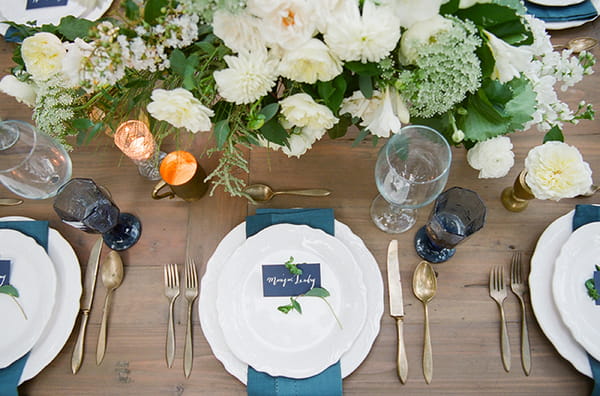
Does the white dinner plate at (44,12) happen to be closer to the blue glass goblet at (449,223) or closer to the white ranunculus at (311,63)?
the white ranunculus at (311,63)

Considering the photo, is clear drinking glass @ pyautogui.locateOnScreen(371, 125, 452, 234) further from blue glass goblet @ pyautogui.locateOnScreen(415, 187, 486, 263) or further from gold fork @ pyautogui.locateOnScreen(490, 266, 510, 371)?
gold fork @ pyautogui.locateOnScreen(490, 266, 510, 371)

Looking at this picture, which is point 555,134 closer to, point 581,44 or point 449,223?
point 449,223

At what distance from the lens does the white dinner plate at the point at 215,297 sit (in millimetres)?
831

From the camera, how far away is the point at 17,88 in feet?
2.65

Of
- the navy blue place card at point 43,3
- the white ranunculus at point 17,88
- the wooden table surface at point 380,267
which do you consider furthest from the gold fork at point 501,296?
the navy blue place card at point 43,3

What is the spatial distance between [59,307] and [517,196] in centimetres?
108

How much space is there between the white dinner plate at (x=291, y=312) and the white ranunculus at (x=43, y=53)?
0.50m

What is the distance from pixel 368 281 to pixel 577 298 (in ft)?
1.43

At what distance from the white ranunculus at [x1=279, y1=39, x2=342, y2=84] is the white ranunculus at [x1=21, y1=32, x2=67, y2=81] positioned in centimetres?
42

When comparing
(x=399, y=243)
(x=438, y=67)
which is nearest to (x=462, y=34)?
(x=438, y=67)

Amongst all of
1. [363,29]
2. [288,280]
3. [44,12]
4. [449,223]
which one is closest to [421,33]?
[363,29]

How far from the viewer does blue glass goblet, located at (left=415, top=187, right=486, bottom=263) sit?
847 mm

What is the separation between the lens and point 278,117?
2.33ft

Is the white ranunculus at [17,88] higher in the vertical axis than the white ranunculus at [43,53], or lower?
lower
